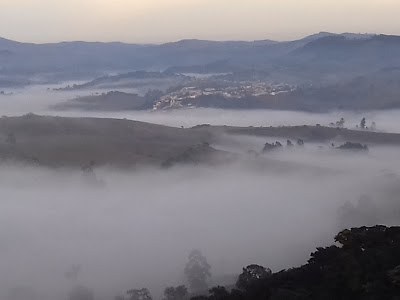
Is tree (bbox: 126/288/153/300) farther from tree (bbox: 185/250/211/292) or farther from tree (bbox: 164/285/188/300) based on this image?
tree (bbox: 185/250/211/292)

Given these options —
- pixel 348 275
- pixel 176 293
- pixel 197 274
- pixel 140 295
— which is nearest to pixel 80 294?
pixel 140 295

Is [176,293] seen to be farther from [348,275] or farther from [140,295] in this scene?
[348,275]

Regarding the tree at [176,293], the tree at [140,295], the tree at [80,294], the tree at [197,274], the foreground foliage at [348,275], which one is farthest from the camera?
the tree at [197,274]

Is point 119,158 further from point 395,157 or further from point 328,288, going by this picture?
point 328,288

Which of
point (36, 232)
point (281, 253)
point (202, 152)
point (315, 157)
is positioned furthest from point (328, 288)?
point (315, 157)

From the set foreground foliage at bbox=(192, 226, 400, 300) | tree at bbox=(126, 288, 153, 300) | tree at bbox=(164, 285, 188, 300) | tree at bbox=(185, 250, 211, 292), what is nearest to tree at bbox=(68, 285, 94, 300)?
tree at bbox=(126, 288, 153, 300)

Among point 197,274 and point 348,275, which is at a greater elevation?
point 348,275

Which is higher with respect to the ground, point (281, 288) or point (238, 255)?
point (281, 288)

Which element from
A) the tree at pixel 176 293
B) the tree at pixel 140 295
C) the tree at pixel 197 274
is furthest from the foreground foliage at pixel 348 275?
the tree at pixel 197 274

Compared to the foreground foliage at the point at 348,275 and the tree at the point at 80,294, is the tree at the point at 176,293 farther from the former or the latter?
the foreground foliage at the point at 348,275
